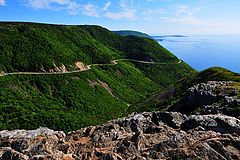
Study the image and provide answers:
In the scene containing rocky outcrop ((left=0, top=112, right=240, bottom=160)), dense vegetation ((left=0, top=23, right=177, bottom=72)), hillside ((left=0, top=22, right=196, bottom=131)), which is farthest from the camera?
dense vegetation ((left=0, top=23, right=177, bottom=72))

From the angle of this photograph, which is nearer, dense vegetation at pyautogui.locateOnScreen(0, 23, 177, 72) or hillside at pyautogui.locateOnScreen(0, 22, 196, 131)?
hillside at pyautogui.locateOnScreen(0, 22, 196, 131)

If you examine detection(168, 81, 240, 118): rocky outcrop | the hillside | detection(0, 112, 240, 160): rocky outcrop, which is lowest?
the hillside

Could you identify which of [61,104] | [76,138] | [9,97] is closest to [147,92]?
[61,104]

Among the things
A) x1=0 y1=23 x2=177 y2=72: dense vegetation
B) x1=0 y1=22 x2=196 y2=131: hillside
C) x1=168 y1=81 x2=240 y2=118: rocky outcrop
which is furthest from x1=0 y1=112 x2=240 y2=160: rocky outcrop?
x1=0 y1=23 x2=177 y2=72: dense vegetation

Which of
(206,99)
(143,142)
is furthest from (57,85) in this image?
(143,142)

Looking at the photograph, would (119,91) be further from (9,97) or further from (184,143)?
(184,143)

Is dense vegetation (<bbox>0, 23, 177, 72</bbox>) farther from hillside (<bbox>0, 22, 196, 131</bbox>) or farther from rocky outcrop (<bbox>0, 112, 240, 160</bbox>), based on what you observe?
rocky outcrop (<bbox>0, 112, 240, 160</bbox>)

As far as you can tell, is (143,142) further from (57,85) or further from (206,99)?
(57,85)
